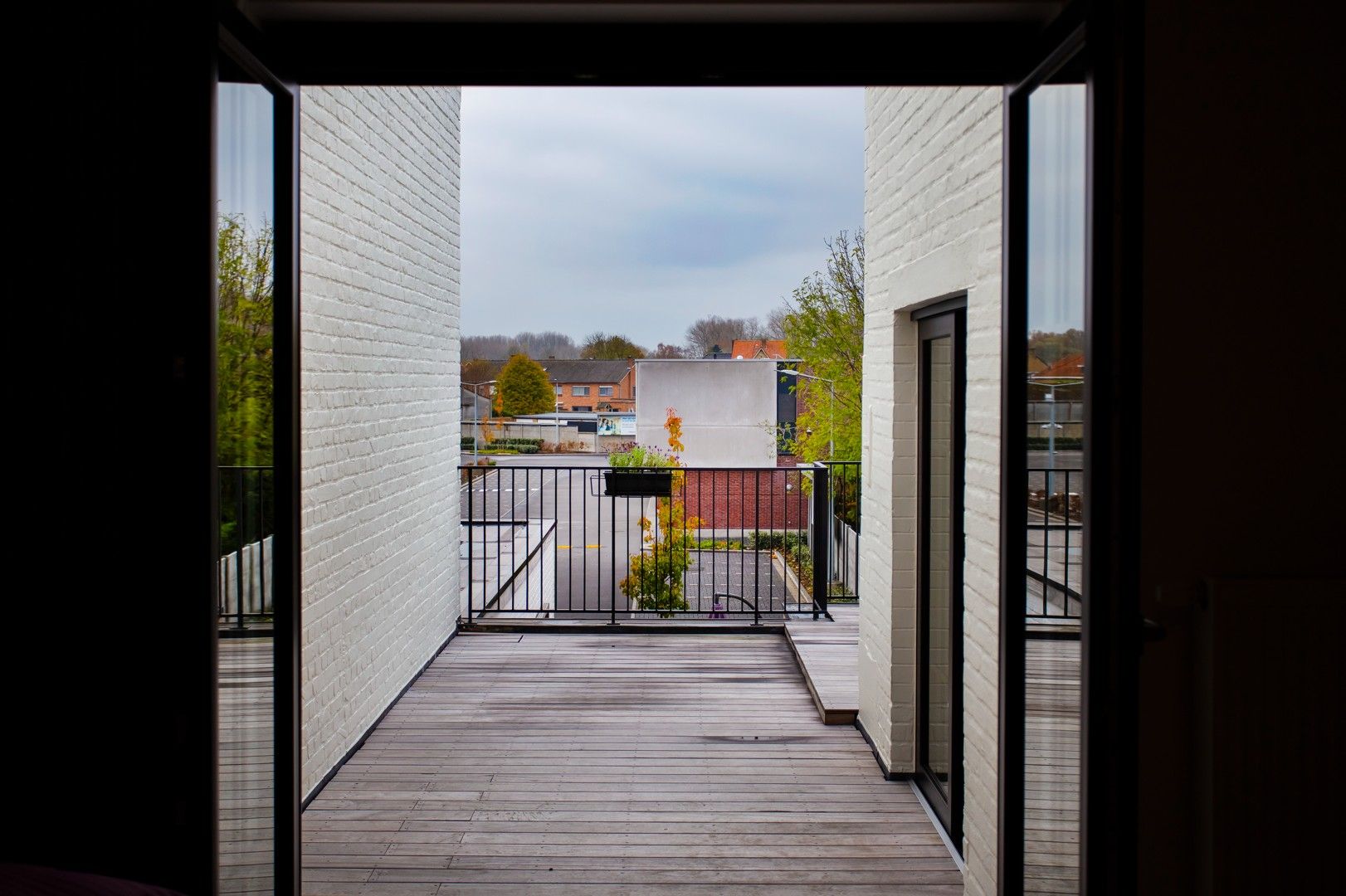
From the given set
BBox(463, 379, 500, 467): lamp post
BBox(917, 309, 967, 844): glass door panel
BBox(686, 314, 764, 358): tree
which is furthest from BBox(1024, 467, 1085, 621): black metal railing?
BBox(686, 314, 764, 358): tree

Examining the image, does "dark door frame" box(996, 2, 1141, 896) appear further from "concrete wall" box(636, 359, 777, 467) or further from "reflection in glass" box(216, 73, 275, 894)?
"concrete wall" box(636, 359, 777, 467)

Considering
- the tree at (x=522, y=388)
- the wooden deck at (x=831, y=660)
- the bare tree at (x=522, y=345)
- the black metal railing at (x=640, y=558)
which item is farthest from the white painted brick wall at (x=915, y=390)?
the tree at (x=522, y=388)

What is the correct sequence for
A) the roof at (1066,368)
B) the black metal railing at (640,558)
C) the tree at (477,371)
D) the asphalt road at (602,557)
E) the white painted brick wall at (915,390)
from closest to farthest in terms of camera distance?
the roof at (1066,368)
the white painted brick wall at (915,390)
the black metal railing at (640,558)
the asphalt road at (602,557)
the tree at (477,371)

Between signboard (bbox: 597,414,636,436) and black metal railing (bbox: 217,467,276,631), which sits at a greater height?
signboard (bbox: 597,414,636,436)

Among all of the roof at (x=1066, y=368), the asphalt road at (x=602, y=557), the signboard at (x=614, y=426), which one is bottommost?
the asphalt road at (x=602, y=557)

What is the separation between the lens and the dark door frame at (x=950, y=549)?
3.05 metres

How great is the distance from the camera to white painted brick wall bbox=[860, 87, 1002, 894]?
8.17ft

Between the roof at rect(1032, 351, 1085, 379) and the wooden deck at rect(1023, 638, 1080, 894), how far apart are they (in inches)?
19.9

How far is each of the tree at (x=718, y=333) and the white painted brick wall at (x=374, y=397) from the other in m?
17.3

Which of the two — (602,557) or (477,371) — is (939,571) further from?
(477,371)
